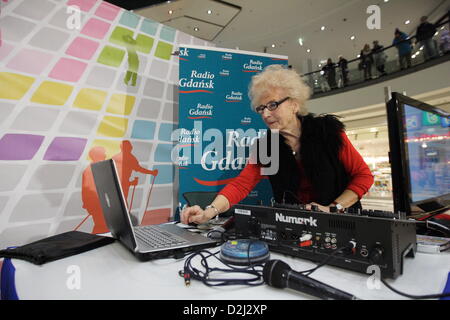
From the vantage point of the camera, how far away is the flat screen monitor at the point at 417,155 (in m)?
0.83

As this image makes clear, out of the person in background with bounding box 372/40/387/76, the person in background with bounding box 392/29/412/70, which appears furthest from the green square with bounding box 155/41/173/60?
the person in background with bounding box 372/40/387/76

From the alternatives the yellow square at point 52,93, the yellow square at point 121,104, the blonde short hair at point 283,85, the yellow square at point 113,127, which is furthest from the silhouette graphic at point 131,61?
the blonde short hair at point 283,85

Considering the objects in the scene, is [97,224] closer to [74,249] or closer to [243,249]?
[74,249]

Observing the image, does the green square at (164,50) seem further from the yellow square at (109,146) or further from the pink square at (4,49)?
the pink square at (4,49)

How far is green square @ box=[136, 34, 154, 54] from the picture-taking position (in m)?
2.31

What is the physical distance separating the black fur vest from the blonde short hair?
161 mm

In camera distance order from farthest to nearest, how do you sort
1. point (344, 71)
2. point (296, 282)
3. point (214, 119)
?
point (344, 71)
point (214, 119)
point (296, 282)

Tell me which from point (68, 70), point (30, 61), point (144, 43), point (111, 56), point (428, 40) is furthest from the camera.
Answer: point (428, 40)

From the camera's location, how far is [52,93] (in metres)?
1.77

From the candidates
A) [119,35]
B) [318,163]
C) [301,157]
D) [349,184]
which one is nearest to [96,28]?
[119,35]

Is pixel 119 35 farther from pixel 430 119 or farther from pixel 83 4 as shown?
pixel 430 119

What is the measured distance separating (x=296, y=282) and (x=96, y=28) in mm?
2423
